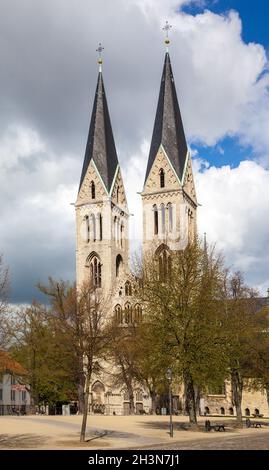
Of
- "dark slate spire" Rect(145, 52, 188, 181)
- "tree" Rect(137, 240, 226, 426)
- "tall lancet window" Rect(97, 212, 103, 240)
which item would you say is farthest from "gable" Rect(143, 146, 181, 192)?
"tree" Rect(137, 240, 226, 426)

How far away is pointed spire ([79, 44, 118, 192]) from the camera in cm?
9406

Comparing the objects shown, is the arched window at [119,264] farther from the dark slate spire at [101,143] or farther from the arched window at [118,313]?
the dark slate spire at [101,143]

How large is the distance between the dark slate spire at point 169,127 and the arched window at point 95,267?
13783 millimetres

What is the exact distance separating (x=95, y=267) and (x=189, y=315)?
173 feet

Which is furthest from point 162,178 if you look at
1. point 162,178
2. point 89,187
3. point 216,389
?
point 216,389

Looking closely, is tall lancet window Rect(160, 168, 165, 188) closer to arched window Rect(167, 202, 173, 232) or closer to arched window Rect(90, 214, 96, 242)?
arched window Rect(167, 202, 173, 232)

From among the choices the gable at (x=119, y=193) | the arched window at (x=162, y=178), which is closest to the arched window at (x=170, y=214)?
the arched window at (x=162, y=178)

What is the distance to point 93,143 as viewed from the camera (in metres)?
93.9

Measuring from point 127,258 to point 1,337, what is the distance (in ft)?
224

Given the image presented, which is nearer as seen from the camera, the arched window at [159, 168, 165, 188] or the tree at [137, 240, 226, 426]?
the tree at [137, 240, 226, 426]

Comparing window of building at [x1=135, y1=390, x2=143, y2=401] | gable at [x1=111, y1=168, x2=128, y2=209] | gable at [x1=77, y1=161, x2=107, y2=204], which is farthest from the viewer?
gable at [x1=111, y1=168, x2=128, y2=209]

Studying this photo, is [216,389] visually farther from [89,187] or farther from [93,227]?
[89,187]
